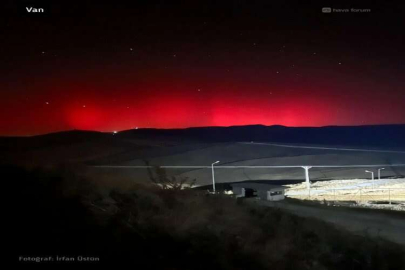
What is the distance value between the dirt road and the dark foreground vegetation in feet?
10.4

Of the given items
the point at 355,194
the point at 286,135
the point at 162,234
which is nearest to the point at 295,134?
the point at 286,135

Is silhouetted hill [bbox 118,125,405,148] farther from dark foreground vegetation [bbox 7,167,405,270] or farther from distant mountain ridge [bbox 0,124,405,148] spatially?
dark foreground vegetation [bbox 7,167,405,270]

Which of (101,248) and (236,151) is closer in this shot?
(101,248)

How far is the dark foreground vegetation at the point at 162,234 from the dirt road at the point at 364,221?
10.4 feet

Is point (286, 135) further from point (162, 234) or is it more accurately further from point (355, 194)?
point (162, 234)

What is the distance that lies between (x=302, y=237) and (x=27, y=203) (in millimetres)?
5326

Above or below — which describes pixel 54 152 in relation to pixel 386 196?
above

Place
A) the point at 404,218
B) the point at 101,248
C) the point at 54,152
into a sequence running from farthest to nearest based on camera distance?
1. the point at 54,152
2. the point at 404,218
3. the point at 101,248

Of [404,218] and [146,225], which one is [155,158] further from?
[146,225]

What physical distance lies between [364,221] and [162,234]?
10.9 metres

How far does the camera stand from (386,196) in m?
31.7

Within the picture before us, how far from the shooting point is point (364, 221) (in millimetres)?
16844

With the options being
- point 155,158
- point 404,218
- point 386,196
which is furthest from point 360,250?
point 155,158

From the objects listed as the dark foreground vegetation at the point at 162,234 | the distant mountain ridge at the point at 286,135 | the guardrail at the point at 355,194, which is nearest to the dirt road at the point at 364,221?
the dark foreground vegetation at the point at 162,234
